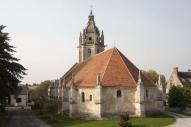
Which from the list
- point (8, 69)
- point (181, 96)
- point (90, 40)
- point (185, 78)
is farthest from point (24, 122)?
point (185, 78)

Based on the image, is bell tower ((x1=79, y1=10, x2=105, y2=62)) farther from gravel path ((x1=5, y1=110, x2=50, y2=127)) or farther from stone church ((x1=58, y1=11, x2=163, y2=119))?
gravel path ((x1=5, y1=110, x2=50, y2=127))

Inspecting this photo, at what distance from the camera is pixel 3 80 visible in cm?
5094

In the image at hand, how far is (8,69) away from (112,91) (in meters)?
16.5

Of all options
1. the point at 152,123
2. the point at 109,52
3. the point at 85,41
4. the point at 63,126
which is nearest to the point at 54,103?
the point at 85,41

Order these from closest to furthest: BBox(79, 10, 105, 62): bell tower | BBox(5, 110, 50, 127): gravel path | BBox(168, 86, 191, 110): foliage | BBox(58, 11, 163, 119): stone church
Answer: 1. BBox(5, 110, 50, 127): gravel path
2. BBox(58, 11, 163, 119): stone church
3. BBox(168, 86, 191, 110): foliage
4. BBox(79, 10, 105, 62): bell tower

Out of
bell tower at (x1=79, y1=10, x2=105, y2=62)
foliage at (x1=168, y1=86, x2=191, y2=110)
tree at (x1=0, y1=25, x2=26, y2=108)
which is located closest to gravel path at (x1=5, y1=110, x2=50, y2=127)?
tree at (x1=0, y1=25, x2=26, y2=108)

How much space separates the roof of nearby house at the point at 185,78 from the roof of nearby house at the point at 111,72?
29405 millimetres

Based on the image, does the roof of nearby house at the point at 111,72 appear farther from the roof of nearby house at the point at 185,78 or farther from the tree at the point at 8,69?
the roof of nearby house at the point at 185,78

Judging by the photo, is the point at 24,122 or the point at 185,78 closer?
the point at 24,122

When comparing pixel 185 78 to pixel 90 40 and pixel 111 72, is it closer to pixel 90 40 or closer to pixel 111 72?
pixel 90 40

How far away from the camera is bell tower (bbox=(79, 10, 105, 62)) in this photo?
229 feet

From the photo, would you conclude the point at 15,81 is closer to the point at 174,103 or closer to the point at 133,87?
the point at 133,87

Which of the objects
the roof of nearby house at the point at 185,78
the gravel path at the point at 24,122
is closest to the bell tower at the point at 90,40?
the gravel path at the point at 24,122

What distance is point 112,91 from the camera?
5031cm
